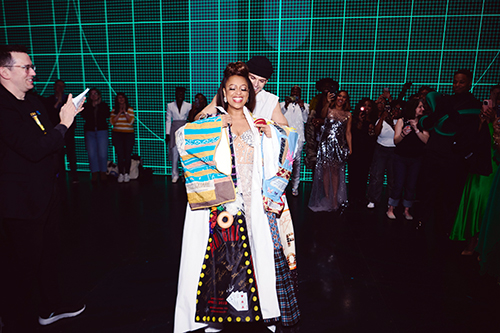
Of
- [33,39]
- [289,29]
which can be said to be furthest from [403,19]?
[33,39]

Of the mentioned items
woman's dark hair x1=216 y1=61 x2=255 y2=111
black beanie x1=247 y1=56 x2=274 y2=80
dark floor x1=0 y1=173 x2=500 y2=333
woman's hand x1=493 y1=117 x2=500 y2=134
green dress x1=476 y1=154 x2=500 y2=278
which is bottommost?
dark floor x1=0 y1=173 x2=500 y2=333

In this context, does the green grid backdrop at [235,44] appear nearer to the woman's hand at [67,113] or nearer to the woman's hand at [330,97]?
the woman's hand at [330,97]

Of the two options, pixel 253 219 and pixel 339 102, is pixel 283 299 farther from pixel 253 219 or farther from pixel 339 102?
pixel 339 102

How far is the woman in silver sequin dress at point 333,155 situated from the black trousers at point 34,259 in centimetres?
351

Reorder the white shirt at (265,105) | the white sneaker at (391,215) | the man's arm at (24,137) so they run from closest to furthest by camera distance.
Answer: the man's arm at (24,137) → the white shirt at (265,105) → the white sneaker at (391,215)

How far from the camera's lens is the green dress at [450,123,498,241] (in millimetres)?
3646

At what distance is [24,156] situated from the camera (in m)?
2.21

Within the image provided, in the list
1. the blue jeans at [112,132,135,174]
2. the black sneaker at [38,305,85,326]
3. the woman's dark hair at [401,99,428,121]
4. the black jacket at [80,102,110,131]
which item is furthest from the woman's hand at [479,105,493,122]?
the black jacket at [80,102,110,131]

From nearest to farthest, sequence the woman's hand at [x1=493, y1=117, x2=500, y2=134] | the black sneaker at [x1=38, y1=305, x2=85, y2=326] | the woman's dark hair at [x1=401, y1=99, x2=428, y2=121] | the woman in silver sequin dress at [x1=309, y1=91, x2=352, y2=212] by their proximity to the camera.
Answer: the black sneaker at [x1=38, y1=305, x2=85, y2=326], the woman's hand at [x1=493, y1=117, x2=500, y2=134], the woman's dark hair at [x1=401, y1=99, x2=428, y2=121], the woman in silver sequin dress at [x1=309, y1=91, x2=352, y2=212]

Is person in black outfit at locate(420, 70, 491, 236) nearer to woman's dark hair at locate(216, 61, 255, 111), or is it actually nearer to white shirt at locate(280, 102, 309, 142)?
white shirt at locate(280, 102, 309, 142)

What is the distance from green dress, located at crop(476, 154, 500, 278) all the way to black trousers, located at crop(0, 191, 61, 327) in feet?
11.4

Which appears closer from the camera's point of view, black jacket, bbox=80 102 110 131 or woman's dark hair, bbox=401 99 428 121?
woman's dark hair, bbox=401 99 428 121

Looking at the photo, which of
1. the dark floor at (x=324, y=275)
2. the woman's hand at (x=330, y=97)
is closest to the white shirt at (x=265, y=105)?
the dark floor at (x=324, y=275)

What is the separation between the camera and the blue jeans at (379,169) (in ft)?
16.4
